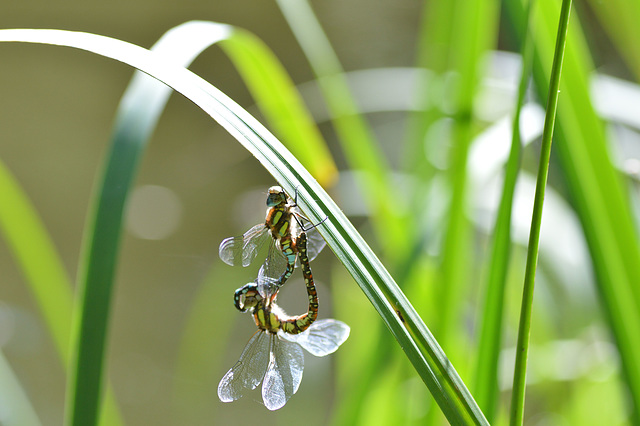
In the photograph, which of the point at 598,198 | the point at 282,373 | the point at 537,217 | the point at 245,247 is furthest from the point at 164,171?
the point at 537,217

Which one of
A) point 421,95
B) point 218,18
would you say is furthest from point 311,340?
point 218,18

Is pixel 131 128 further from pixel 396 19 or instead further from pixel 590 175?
pixel 396 19

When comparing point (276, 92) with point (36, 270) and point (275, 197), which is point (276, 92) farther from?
A: point (36, 270)

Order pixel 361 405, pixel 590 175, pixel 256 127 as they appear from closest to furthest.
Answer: pixel 256 127 → pixel 590 175 → pixel 361 405

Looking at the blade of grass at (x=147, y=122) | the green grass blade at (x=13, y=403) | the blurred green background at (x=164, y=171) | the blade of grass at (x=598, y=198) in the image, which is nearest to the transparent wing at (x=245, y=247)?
the blade of grass at (x=147, y=122)

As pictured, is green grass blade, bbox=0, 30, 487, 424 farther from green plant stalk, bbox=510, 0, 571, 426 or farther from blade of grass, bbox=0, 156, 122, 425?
blade of grass, bbox=0, 156, 122, 425

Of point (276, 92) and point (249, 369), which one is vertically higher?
point (276, 92)
